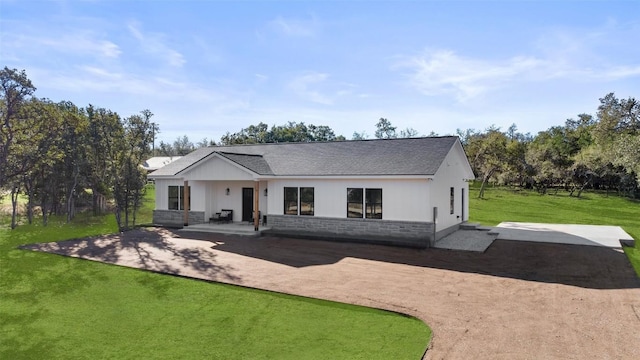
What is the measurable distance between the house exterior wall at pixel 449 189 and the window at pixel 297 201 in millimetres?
5397

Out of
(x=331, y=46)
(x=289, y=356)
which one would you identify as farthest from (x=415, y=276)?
(x=331, y=46)

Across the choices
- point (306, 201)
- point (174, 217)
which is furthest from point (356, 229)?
point (174, 217)

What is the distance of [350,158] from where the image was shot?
17.6 meters

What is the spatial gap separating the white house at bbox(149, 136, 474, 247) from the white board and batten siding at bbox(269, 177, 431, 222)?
4cm

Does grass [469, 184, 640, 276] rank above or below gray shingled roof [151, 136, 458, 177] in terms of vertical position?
below

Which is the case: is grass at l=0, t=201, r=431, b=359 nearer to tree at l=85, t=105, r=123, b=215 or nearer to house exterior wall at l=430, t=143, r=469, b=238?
house exterior wall at l=430, t=143, r=469, b=238

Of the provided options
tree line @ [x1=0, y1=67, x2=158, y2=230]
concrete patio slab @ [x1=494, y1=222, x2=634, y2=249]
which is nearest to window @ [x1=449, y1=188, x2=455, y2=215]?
concrete patio slab @ [x1=494, y1=222, x2=634, y2=249]

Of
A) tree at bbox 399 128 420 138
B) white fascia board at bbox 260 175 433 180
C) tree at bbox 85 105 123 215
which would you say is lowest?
white fascia board at bbox 260 175 433 180

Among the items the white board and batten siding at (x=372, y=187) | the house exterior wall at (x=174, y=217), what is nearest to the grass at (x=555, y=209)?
the white board and batten siding at (x=372, y=187)

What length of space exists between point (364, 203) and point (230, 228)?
6.61 m

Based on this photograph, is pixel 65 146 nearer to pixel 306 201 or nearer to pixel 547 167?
pixel 306 201

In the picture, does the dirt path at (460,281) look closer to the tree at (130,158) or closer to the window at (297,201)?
the window at (297,201)

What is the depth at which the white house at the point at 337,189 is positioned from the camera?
585 inches

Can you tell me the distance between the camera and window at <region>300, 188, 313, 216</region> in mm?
16750
